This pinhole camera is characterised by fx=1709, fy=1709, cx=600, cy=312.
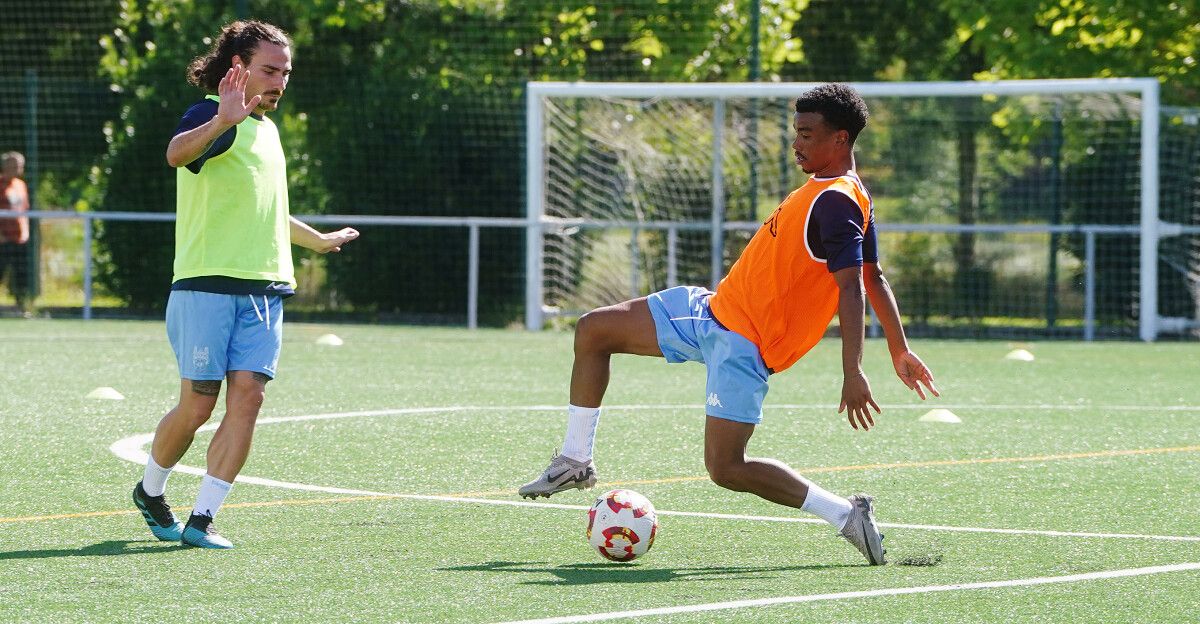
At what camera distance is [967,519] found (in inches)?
258

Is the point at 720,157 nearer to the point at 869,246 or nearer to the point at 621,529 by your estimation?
the point at 869,246

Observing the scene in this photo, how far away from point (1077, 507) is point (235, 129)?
360 cm

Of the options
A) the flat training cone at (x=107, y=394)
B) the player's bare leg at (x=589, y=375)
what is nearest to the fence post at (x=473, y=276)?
the flat training cone at (x=107, y=394)

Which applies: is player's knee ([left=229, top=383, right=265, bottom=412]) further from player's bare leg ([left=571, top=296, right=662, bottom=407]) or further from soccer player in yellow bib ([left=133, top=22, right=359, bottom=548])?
player's bare leg ([left=571, top=296, right=662, bottom=407])

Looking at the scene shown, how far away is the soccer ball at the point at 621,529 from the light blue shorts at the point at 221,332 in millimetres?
1246

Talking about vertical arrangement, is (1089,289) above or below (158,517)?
above

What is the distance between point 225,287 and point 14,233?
47.7ft

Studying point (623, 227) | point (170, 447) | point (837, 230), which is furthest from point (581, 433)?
point (623, 227)

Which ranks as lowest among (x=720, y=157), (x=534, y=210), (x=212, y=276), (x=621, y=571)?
(x=621, y=571)

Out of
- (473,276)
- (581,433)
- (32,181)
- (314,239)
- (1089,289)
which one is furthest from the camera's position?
(32,181)

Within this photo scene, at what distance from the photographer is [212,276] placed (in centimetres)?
586

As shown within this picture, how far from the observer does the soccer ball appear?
18.4 ft

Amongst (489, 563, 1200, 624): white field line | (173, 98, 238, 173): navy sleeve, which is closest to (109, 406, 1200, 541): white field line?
(489, 563, 1200, 624): white field line

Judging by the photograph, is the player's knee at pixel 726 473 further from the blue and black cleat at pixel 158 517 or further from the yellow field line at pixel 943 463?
the blue and black cleat at pixel 158 517
